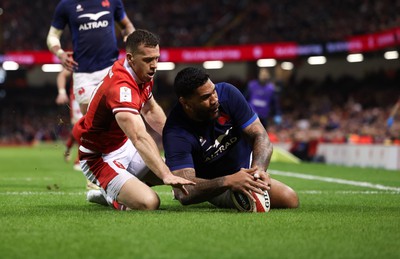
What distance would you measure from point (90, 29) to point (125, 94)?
3.05 meters

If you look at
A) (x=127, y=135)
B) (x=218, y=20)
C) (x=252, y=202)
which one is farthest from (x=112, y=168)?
(x=218, y=20)

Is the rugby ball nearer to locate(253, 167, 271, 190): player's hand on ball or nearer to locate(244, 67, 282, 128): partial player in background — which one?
locate(253, 167, 271, 190): player's hand on ball

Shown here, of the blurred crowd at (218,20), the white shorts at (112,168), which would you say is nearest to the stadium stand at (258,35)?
the blurred crowd at (218,20)

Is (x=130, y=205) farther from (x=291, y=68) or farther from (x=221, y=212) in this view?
(x=291, y=68)

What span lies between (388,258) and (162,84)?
36.9 m

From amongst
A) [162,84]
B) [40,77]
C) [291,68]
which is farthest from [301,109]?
[40,77]

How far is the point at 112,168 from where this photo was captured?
6.18 meters

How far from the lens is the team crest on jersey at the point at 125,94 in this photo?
5453 millimetres

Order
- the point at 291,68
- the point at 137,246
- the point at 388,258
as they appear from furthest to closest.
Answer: the point at 291,68 → the point at 137,246 → the point at 388,258

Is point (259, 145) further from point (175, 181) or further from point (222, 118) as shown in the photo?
point (175, 181)

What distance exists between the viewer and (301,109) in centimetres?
3341

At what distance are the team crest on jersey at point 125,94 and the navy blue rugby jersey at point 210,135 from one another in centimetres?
41

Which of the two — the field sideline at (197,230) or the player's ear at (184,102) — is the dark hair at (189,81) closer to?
the player's ear at (184,102)

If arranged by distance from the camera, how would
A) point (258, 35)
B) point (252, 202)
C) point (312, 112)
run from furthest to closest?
point (258, 35), point (312, 112), point (252, 202)
